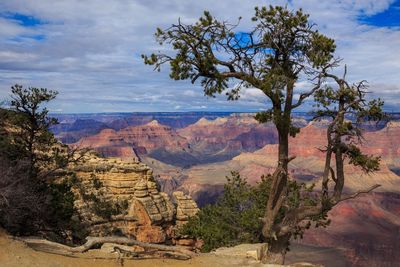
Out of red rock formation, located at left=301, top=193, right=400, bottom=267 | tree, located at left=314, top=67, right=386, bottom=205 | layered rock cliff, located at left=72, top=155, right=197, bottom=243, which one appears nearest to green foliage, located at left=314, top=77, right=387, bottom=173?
tree, located at left=314, top=67, right=386, bottom=205

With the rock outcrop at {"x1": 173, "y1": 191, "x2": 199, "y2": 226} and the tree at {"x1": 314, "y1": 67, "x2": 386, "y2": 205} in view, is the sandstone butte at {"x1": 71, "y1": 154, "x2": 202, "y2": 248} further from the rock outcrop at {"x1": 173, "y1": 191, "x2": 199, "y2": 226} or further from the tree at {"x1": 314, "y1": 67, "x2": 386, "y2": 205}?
the tree at {"x1": 314, "y1": 67, "x2": 386, "y2": 205}

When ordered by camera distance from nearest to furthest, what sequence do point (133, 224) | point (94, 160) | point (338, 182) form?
point (338, 182), point (133, 224), point (94, 160)

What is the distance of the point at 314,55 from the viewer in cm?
1802

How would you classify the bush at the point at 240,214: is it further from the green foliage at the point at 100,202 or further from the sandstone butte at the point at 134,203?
the green foliage at the point at 100,202

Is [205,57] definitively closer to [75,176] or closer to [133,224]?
[133,224]

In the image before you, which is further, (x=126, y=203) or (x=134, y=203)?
(x=126, y=203)

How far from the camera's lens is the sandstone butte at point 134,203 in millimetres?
44791

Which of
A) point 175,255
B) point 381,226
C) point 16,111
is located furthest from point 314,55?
point 381,226

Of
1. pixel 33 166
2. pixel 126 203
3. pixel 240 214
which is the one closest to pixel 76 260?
pixel 33 166

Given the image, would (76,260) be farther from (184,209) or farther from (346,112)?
(184,209)

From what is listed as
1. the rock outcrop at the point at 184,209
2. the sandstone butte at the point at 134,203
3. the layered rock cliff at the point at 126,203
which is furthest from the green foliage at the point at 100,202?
the rock outcrop at the point at 184,209

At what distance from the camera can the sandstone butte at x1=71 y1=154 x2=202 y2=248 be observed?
4479cm

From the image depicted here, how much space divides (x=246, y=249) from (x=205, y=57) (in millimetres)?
8014

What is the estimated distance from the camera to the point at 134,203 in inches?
1876
